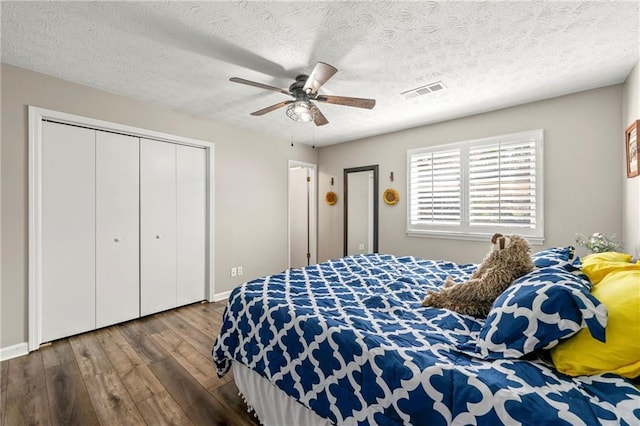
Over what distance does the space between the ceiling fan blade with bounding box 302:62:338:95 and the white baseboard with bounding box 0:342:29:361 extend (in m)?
3.40

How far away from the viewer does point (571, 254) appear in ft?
6.17

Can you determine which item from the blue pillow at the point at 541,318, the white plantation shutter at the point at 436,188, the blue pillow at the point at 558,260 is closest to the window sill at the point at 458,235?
the white plantation shutter at the point at 436,188

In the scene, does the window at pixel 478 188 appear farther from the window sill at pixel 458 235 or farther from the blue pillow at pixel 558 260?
the blue pillow at pixel 558 260

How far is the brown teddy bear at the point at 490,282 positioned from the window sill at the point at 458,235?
190cm

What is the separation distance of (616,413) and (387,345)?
0.70 meters

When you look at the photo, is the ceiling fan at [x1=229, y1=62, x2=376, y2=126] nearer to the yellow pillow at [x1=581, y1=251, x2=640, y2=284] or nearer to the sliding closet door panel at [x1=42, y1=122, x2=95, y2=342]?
the yellow pillow at [x1=581, y1=251, x2=640, y2=284]

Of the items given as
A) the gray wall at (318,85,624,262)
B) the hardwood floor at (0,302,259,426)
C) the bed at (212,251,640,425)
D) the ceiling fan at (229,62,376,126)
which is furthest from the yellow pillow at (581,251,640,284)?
the hardwood floor at (0,302,259,426)

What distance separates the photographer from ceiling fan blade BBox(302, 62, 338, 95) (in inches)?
75.0

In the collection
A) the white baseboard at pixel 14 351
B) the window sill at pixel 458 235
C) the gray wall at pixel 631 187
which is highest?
the gray wall at pixel 631 187

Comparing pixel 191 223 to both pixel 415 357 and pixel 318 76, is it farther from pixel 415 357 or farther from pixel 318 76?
pixel 415 357

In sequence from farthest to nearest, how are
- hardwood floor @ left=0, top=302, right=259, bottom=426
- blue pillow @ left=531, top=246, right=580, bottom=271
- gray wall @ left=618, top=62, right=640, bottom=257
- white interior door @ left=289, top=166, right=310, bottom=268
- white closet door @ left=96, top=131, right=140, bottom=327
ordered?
white interior door @ left=289, top=166, right=310, bottom=268, white closet door @ left=96, top=131, right=140, bottom=327, gray wall @ left=618, top=62, right=640, bottom=257, hardwood floor @ left=0, top=302, right=259, bottom=426, blue pillow @ left=531, top=246, right=580, bottom=271

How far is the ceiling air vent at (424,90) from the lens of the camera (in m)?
2.70

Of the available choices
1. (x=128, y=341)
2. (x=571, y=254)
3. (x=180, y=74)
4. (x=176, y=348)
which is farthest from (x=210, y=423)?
(x=180, y=74)

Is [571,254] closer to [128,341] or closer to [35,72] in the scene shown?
[128,341]
